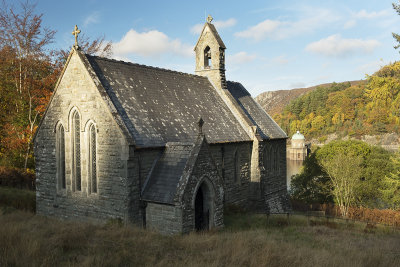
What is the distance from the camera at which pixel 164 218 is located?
13.4m

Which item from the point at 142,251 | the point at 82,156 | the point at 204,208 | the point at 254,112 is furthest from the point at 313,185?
the point at 142,251

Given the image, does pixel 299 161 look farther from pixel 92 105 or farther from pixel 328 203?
pixel 92 105

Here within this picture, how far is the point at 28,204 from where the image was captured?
18.3 metres

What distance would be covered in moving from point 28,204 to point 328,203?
1201 inches

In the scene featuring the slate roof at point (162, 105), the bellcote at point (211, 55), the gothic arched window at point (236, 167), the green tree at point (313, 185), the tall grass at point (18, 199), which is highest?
the bellcote at point (211, 55)

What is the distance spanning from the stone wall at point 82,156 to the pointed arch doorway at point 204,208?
3335 millimetres

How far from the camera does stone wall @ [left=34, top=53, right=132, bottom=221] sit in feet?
46.6

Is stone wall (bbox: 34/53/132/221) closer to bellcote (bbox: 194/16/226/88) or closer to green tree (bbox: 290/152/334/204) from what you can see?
bellcote (bbox: 194/16/226/88)

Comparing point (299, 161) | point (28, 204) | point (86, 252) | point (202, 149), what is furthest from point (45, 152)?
point (299, 161)

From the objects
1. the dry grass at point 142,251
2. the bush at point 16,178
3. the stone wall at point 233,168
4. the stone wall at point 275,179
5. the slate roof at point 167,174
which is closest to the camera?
the dry grass at point 142,251

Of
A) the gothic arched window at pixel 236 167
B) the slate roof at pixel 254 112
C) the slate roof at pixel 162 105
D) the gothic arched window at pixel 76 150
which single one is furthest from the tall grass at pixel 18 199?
the slate roof at pixel 254 112

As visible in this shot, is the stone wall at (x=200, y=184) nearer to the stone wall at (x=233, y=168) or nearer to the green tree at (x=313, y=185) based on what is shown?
the stone wall at (x=233, y=168)

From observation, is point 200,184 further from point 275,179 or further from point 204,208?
point 275,179

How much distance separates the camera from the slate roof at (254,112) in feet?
82.8
